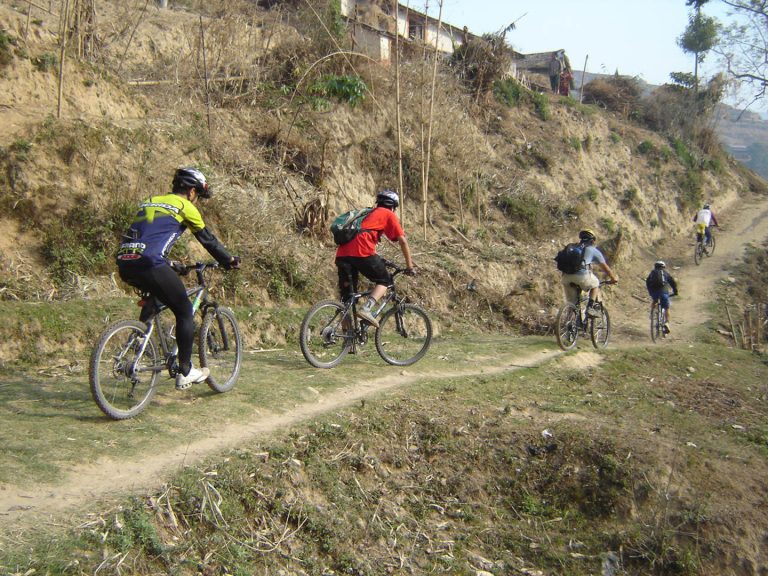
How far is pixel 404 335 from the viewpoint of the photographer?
8.82 m

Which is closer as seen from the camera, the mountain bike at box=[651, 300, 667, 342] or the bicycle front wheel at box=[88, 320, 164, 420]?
the bicycle front wheel at box=[88, 320, 164, 420]

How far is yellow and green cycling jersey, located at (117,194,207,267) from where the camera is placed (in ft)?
18.2

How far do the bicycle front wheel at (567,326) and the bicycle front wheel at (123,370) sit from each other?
7.13m

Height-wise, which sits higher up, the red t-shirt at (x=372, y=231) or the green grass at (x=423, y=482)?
the red t-shirt at (x=372, y=231)

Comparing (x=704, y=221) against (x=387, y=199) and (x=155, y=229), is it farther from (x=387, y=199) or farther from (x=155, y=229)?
(x=155, y=229)

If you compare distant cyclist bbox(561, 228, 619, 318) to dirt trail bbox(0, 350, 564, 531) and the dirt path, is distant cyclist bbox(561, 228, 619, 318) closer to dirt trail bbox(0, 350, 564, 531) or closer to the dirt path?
the dirt path

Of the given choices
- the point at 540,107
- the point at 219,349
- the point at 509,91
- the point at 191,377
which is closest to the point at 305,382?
the point at 219,349

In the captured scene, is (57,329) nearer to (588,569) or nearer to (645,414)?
(588,569)

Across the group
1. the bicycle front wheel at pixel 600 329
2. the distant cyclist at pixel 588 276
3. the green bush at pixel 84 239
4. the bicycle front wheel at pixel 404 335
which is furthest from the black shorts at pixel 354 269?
the bicycle front wheel at pixel 600 329

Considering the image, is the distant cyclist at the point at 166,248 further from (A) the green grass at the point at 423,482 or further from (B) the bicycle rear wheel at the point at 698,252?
(B) the bicycle rear wheel at the point at 698,252

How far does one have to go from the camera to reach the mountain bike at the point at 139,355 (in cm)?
542

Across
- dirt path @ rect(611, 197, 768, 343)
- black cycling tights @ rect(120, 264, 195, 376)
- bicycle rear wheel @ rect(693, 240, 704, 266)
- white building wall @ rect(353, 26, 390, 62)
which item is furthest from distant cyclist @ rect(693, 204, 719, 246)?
black cycling tights @ rect(120, 264, 195, 376)

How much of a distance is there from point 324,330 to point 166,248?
2.72 m

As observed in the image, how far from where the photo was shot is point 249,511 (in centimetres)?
499
